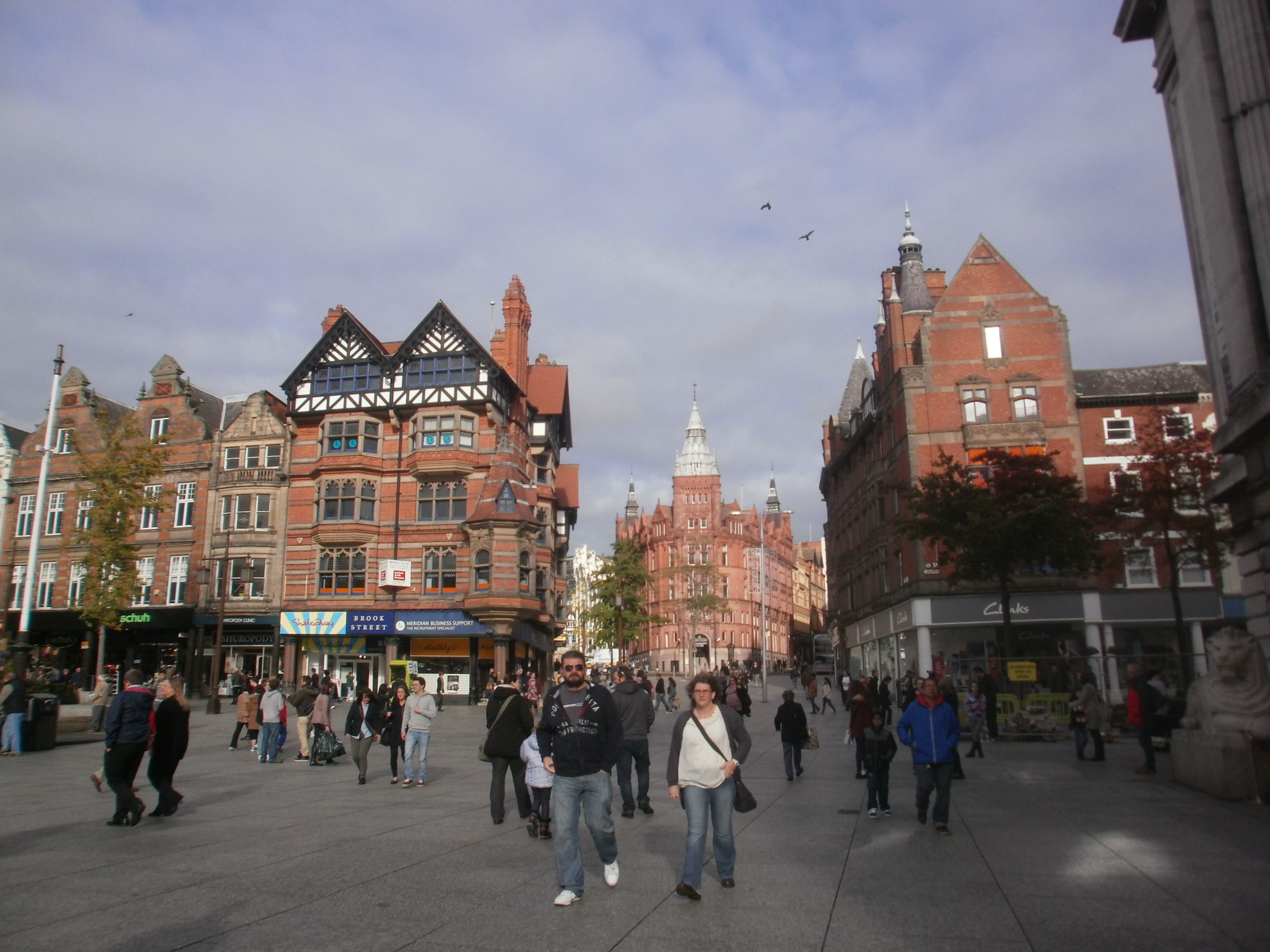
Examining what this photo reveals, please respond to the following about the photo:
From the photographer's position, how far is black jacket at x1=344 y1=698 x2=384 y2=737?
15578 millimetres

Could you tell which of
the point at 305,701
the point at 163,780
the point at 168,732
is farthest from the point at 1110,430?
the point at 163,780

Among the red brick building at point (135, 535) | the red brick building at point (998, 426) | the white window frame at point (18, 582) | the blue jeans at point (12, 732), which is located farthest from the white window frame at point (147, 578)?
the red brick building at point (998, 426)

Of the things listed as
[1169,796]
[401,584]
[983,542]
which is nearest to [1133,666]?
[1169,796]

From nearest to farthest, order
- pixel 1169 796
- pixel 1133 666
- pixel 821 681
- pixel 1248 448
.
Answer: pixel 1169 796 → pixel 1248 448 → pixel 1133 666 → pixel 821 681

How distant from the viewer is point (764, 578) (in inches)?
2378

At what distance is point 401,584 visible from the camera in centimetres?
4056

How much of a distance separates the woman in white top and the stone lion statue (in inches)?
348

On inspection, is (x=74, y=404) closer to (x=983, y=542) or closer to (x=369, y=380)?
(x=369, y=380)

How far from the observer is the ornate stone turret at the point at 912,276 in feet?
155

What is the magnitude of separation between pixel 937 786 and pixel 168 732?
8798 millimetres

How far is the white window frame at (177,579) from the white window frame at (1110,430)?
40813 millimetres

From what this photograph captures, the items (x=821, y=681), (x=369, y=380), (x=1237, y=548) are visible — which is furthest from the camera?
(x=821, y=681)

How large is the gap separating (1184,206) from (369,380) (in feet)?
111

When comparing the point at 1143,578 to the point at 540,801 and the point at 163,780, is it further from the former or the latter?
the point at 163,780
